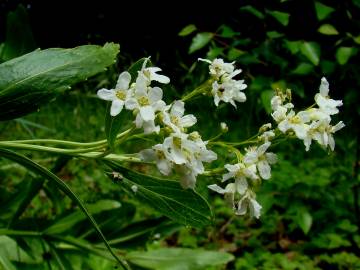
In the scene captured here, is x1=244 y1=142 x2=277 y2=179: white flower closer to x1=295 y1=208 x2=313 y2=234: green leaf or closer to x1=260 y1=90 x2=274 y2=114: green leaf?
x1=295 y1=208 x2=313 y2=234: green leaf

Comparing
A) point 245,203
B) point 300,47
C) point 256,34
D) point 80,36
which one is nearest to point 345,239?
point 300,47

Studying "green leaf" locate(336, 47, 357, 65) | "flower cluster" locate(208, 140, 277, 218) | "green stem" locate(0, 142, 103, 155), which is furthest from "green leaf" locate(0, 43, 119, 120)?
"green leaf" locate(336, 47, 357, 65)

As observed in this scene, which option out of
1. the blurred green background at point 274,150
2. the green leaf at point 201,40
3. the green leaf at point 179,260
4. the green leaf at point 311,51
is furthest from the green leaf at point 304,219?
the green leaf at point 201,40

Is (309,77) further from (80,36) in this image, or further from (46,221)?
(80,36)

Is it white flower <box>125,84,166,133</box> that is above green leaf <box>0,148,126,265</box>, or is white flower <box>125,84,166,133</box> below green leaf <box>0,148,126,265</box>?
above

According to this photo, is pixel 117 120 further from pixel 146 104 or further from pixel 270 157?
pixel 270 157
